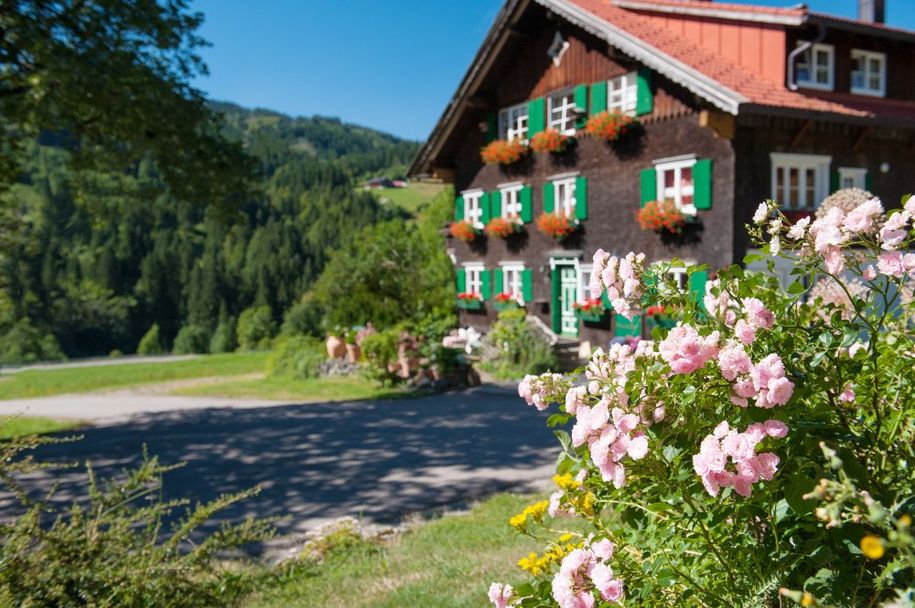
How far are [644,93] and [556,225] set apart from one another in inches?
148

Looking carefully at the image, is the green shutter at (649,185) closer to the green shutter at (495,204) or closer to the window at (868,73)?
the window at (868,73)

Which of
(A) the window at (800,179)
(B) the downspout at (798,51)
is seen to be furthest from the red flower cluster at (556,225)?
(B) the downspout at (798,51)

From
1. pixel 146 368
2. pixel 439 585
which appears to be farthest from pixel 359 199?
pixel 439 585

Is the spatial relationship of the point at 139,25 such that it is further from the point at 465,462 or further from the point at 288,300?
the point at 288,300

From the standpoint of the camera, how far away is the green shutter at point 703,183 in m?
14.4

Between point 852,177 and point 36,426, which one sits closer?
point 36,426

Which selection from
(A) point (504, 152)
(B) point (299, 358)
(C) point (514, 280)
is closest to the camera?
(A) point (504, 152)

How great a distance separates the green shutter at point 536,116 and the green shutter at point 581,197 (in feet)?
6.58

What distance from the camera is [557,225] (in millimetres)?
18203

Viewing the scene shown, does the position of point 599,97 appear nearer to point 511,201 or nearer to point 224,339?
point 511,201

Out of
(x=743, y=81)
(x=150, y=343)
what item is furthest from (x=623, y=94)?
(x=150, y=343)

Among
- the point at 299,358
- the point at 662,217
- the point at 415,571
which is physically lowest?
the point at 299,358

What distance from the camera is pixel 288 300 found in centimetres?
9956

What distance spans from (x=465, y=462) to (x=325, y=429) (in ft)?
10.7
